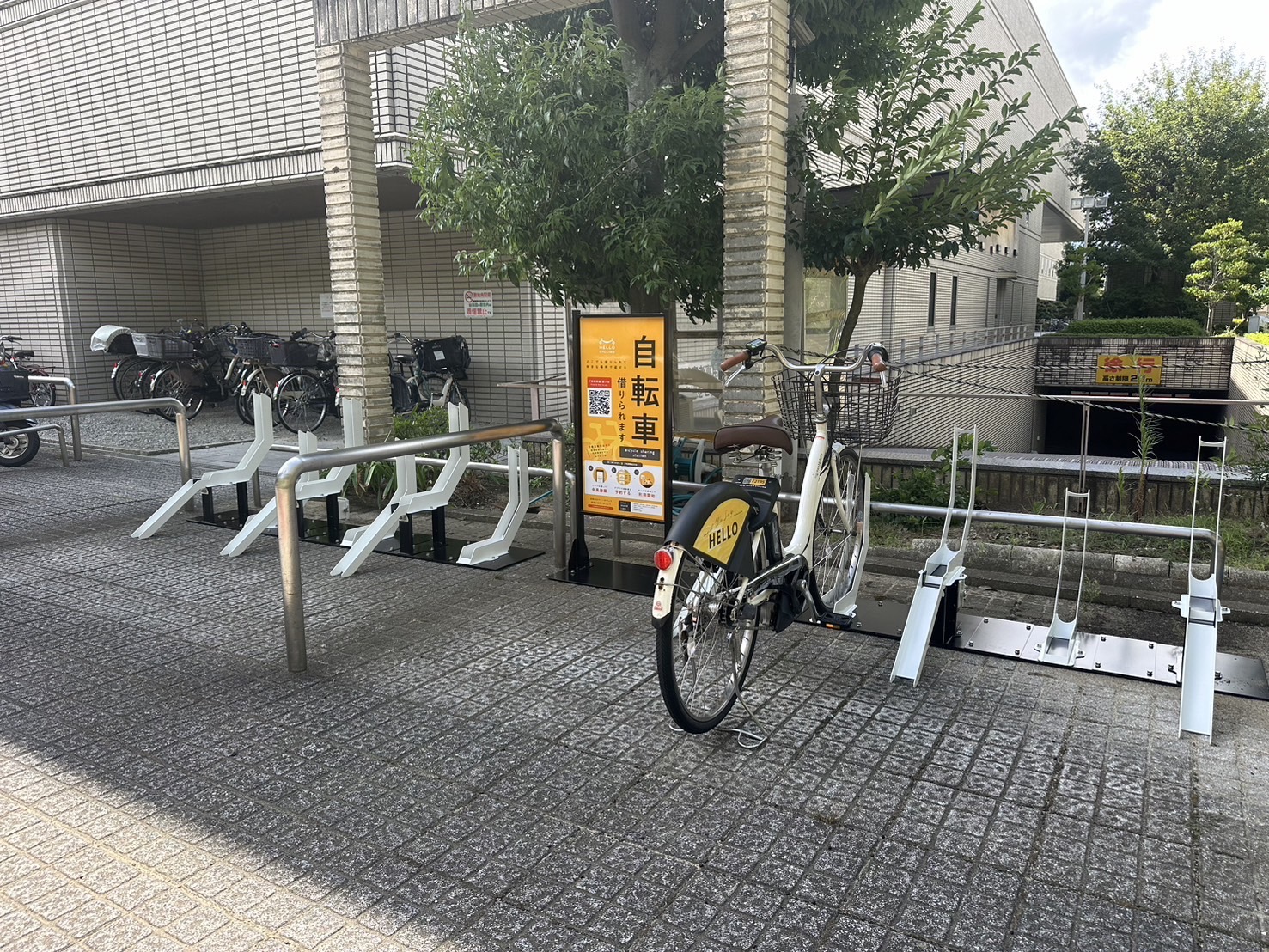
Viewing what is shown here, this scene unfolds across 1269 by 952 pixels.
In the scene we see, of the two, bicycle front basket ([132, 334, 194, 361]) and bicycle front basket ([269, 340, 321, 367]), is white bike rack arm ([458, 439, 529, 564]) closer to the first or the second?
bicycle front basket ([269, 340, 321, 367])

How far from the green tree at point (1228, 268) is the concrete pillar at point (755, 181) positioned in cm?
2562

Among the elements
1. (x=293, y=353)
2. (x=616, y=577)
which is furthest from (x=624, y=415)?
(x=293, y=353)

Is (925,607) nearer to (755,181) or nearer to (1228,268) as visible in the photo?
(755,181)

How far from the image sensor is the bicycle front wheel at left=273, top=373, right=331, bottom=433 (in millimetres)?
11547

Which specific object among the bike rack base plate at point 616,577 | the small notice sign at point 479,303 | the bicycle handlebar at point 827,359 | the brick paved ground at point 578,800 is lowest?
the brick paved ground at point 578,800

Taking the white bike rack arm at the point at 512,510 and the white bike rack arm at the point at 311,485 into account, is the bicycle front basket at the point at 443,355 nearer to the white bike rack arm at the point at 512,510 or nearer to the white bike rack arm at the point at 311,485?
the white bike rack arm at the point at 311,485

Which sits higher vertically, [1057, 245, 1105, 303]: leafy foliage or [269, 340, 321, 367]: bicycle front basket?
[1057, 245, 1105, 303]: leafy foliage

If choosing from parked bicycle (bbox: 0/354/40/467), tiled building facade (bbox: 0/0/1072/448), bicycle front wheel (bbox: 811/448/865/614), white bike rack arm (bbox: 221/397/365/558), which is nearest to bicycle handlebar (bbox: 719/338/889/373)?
bicycle front wheel (bbox: 811/448/865/614)

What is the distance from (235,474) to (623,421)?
10.3 ft

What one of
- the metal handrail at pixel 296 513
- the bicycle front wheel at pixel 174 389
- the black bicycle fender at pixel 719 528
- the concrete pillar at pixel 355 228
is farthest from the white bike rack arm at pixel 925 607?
the bicycle front wheel at pixel 174 389

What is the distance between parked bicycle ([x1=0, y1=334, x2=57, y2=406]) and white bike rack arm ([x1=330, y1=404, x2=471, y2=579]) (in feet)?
31.3

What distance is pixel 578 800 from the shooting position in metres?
2.91

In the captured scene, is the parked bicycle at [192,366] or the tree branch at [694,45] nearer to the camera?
the tree branch at [694,45]

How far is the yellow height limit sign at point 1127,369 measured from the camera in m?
22.1
